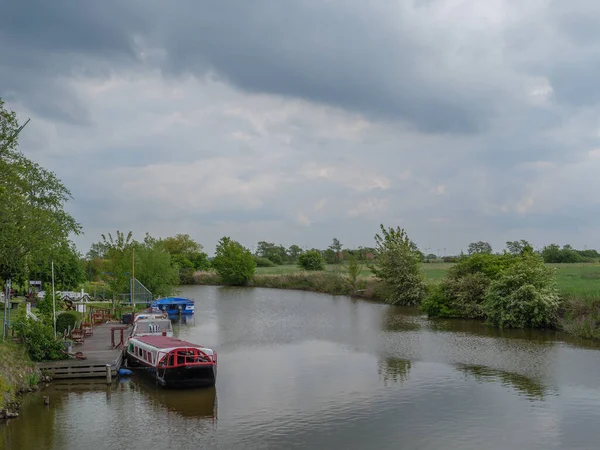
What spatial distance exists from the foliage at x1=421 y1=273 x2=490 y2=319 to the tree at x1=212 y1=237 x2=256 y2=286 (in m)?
53.3

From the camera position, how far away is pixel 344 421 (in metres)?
19.0

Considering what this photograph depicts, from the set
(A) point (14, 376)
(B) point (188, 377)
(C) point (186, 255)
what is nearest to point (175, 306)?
(B) point (188, 377)

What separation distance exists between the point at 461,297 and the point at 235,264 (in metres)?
57.7

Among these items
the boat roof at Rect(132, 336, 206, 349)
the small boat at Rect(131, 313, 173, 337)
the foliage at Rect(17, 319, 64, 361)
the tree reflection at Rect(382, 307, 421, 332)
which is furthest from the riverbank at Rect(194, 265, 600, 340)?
the foliage at Rect(17, 319, 64, 361)

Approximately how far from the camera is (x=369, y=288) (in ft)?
233

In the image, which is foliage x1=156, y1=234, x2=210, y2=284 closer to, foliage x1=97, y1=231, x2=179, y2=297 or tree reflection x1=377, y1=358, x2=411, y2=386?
foliage x1=97, y1=231, x2=179, y2=297

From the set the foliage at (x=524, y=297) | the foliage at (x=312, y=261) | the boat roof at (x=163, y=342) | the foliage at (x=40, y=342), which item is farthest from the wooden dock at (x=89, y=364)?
the foliage at (x=312, y=261)

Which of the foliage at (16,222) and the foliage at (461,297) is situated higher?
the foliage at (16,222)

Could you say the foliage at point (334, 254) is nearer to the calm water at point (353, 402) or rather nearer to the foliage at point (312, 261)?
the foliage at point (312, 261)

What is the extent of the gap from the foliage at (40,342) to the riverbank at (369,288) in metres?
30.5

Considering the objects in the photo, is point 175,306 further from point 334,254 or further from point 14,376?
point 334,254

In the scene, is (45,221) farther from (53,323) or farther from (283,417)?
(283,417)

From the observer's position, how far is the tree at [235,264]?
325ft

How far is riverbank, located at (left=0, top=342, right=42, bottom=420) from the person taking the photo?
62.2ft
